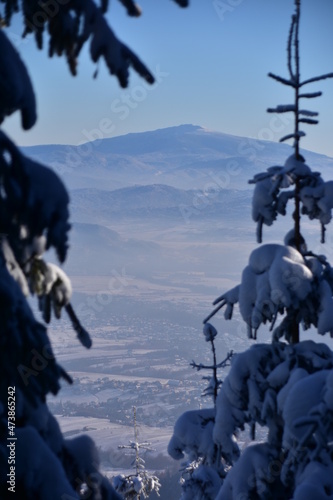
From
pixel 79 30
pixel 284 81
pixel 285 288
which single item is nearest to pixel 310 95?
pixel 284 81

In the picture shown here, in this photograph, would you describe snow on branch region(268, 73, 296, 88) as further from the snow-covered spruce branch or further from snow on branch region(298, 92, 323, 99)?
the snow-covered spruce branch

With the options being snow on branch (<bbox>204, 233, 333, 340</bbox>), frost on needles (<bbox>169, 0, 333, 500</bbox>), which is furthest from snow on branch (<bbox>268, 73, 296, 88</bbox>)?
snow on branch (<bbox>204, 233, 333, 340</bbox>)

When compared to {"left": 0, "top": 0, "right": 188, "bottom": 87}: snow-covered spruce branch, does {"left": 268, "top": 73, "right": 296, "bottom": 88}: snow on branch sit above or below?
below

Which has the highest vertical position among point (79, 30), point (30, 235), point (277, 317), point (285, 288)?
point (79, 30)

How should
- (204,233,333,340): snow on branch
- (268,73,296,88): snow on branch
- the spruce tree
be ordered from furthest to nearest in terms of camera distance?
(268,73,296,88): snow on branch
(204,233,333,340): snow on branch
the spruce tree

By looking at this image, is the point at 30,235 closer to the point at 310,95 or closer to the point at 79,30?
the point at 79,30

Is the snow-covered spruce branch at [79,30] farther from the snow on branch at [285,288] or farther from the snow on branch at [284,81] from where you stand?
the snow on branch at [284,81]

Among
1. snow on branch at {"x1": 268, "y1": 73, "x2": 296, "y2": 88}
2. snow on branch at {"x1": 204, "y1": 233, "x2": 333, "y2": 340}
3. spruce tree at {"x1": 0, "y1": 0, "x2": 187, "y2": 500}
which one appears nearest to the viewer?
spruce tree at {"x1": 0, "y1": 0, "x2": 187, "y2": 500}

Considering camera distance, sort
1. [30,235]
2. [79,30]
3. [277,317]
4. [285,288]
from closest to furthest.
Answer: [30,235] < [79,30] < [285,288] < [277,317]

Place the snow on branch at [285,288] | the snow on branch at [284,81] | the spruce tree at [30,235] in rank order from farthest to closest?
the snow on branch at [284,81], the snow on branch at [285,288], the spruce tree at [30,235]

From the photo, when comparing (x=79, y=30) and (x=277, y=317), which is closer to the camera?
(x=79, y=30)

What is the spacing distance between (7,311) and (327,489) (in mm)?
4802

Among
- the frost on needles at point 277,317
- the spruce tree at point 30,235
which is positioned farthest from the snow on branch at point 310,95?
the spruce tree at point 30,235

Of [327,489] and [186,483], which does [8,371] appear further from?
[186,483]
